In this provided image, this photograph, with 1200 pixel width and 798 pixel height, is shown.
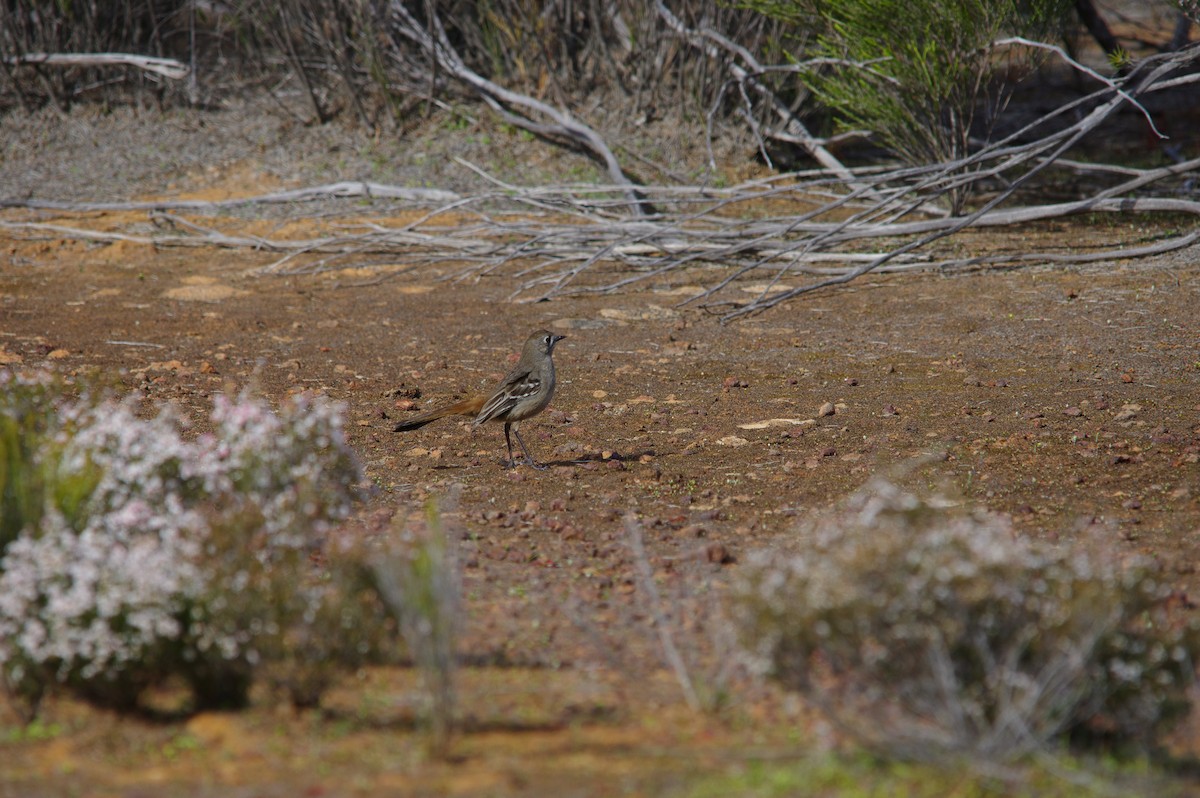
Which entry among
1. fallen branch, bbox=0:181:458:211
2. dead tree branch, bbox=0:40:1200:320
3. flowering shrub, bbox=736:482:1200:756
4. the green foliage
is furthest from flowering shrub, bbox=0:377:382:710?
fallen branch, bbox=0:181:458:211

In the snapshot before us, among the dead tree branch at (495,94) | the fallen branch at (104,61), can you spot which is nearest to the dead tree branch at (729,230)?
the dead tree branch at (495,94)

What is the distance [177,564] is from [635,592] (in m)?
1.74

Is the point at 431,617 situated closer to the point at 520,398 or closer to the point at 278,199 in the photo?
the point at 520,398

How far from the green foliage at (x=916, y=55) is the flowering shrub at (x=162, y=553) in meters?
7.42

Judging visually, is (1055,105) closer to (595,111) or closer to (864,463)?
(595,111)

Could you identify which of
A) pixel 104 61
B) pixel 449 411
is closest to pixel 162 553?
pixel 449 411

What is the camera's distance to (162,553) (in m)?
3.33

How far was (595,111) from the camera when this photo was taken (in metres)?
13.9

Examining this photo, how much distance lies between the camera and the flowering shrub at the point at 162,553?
3248mm

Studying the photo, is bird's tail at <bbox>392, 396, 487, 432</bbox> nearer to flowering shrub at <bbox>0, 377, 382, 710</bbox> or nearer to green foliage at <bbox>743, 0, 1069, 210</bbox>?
flowering shrub at <bbox>0, 377, 382, 710</bbox>

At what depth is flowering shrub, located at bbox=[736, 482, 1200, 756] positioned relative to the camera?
299 centimetres

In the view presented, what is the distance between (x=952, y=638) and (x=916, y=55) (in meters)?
8.21

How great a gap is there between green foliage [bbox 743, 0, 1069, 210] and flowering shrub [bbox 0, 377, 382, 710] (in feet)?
24.4

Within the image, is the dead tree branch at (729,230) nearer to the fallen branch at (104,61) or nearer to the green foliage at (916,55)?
the green foliage at (916,55)
